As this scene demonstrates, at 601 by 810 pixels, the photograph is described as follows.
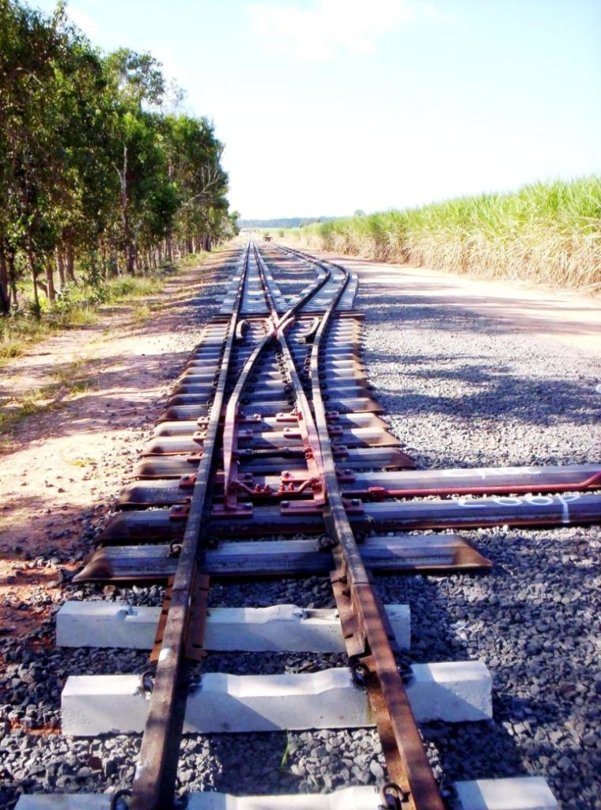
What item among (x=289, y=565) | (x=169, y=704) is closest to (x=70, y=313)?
(x=289, y=565)

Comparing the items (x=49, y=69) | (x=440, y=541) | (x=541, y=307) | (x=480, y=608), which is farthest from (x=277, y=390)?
(x=49, y=69)

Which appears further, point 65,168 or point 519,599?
point 65,168

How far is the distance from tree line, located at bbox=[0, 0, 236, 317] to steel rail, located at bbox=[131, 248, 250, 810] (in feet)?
38.6

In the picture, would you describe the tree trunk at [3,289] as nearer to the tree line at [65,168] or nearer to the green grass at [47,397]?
the tree line at [65,168]

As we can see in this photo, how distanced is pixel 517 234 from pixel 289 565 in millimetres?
17086

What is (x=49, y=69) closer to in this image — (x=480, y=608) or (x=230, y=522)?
(x=230, y=522)

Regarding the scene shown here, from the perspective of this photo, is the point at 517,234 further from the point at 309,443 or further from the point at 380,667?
the point at 380,667

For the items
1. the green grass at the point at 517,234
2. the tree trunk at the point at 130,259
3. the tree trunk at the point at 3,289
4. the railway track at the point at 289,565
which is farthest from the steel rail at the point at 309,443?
the tree trunk at the point at 130,259

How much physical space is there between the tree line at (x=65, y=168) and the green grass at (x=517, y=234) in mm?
9478

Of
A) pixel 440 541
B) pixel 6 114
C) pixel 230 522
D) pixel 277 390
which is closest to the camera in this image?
pixel 440 541

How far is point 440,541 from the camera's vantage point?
3.47 metres

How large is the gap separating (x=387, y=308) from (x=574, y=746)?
12074 mm

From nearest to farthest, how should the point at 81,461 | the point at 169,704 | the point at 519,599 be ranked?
the point at 169,704 < the point at 519,599 < the point at 81,461

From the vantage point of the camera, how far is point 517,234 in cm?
1875
